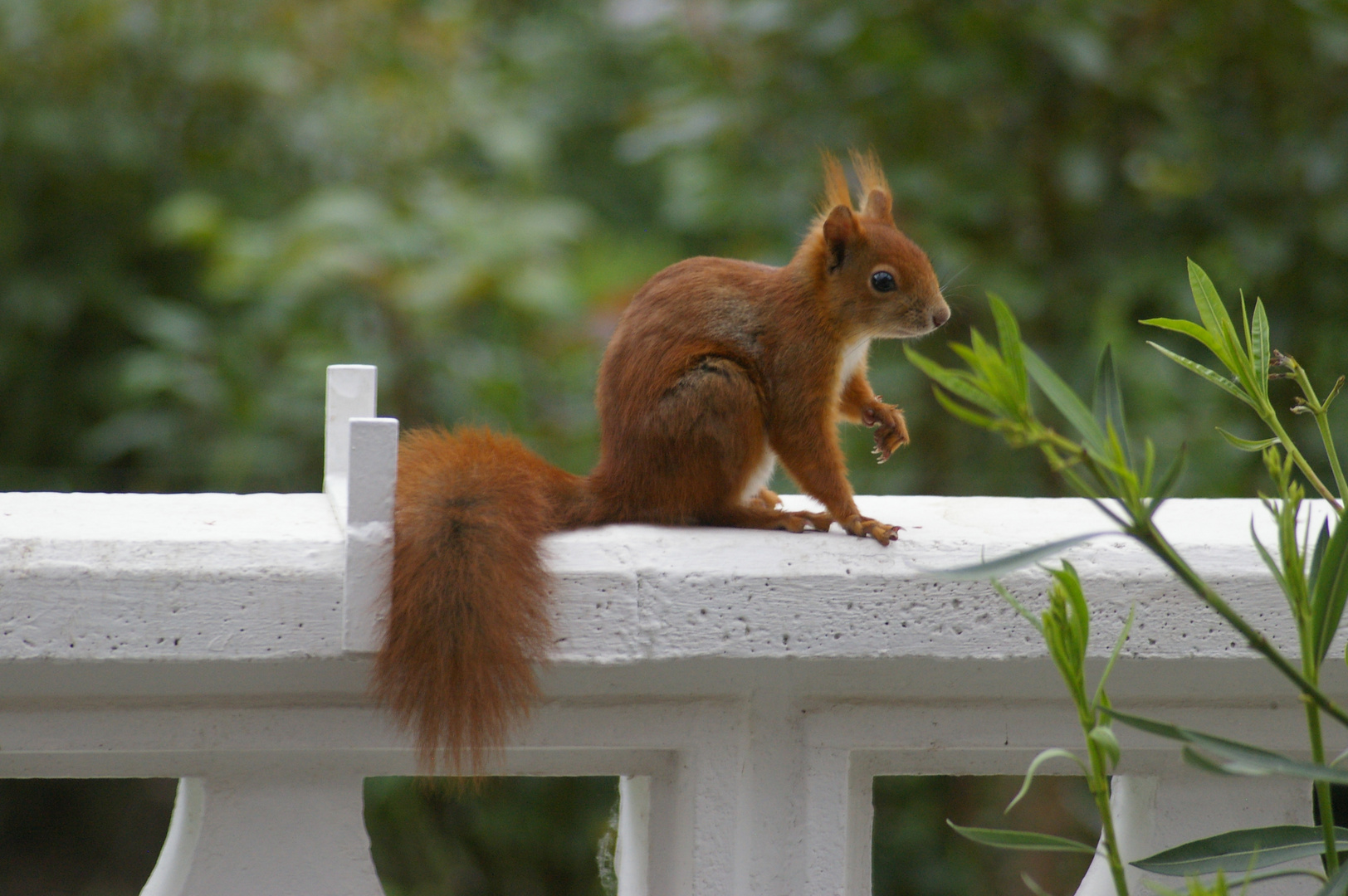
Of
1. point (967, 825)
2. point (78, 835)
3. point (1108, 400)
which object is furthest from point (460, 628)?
point (78, 835)

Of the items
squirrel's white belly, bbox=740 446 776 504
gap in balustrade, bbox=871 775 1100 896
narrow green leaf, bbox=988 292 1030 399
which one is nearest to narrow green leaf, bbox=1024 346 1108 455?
narrow green leaf, bbox=988 292 1030 399

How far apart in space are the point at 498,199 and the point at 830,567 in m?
1.82

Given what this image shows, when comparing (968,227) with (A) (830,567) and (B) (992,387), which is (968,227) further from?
(B) (992,387)

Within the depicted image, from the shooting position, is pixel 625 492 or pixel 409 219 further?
pixel 409 219

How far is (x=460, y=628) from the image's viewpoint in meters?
0.78

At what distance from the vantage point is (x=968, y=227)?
1977 millimetres

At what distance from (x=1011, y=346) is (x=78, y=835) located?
8.18ft

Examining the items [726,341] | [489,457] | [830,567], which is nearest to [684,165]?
[726,341]

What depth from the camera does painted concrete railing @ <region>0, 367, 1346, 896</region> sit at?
29.9 inches

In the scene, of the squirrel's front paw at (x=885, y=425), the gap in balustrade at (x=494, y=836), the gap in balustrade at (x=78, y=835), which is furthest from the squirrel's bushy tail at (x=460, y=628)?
the gap in balustrade at (x=78, y=835)

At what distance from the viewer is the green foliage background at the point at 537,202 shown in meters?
1.90

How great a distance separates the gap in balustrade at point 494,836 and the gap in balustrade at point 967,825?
429 millimetres

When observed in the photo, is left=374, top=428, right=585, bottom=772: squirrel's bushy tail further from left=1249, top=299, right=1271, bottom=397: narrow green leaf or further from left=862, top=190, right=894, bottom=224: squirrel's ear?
left=862, top=190, right=894, bottom=224: squirrel's ear

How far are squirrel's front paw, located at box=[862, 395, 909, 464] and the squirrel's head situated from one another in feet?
0.23
